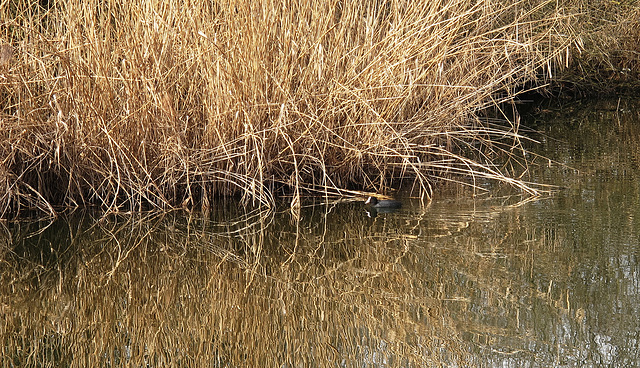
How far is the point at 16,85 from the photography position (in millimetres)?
3480

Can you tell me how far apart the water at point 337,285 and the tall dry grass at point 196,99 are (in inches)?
7.9

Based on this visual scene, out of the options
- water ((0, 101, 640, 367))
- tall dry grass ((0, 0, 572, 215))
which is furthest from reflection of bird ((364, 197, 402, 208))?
tall dry grass ((0, 0, 572, 215))

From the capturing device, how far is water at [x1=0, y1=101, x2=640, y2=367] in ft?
7.07

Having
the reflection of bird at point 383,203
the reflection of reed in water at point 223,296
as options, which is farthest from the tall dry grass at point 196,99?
the reflection of reed in water at point 223,296

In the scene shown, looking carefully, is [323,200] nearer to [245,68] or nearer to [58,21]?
[245,68]

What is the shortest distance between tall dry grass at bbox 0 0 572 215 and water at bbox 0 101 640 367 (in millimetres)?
201

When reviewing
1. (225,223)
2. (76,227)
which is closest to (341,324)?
(225,223)

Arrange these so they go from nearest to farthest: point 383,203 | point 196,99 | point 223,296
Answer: point 223,296, point 383,203, point 196,99

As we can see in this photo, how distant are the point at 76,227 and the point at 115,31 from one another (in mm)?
846

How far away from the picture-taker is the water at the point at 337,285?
215cm

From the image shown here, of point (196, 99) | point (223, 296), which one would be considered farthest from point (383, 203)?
point (223, 296)

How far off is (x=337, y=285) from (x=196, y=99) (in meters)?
1.45

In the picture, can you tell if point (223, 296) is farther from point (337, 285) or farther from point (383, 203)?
point (383, 203)

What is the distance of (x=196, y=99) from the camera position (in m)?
3.78
